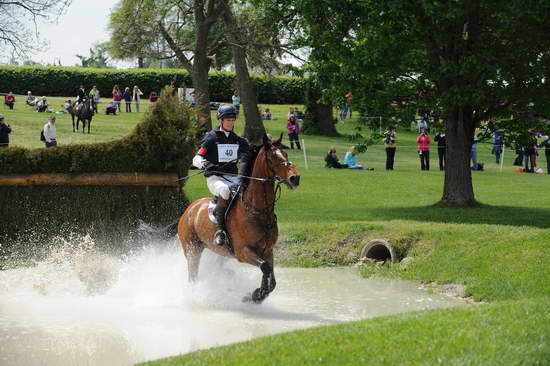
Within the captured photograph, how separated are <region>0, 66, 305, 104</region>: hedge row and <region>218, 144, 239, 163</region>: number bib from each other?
159 feet

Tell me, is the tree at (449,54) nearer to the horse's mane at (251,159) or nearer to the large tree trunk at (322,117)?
the horse's mane at (251,159)

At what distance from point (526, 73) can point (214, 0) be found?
2326 centimetres

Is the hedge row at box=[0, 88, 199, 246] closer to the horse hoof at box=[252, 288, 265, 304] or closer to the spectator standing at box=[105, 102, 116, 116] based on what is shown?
the horse hoof at box=[252, 288, 265, 304]

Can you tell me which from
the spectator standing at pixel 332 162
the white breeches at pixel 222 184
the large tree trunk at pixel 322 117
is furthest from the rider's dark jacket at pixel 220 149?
the large tree trunk at pixel 322 117

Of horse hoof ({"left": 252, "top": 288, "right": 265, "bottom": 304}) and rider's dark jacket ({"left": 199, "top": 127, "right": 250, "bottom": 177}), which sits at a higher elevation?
rider's dark jacket ({"left": 199, "top": 127, "right": 250, "bottom": 177})

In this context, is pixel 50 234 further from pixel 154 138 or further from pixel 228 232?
pixel 228 232

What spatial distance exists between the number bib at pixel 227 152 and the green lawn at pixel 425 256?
395 centimetres

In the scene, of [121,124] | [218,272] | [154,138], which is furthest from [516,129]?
[121,124]

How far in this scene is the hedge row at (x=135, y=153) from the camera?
669 inches

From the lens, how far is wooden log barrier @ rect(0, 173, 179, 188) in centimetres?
1689

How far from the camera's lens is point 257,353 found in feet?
24.7

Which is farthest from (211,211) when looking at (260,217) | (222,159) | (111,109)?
(111,109)

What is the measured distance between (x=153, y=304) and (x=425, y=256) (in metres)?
5.30

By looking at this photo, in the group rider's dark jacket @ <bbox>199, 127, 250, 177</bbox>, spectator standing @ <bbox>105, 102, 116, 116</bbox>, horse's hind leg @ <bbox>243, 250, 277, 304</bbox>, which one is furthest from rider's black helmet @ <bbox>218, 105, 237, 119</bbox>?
spectator standing @ <bbox>105, 102, 116, 116</bbox>
